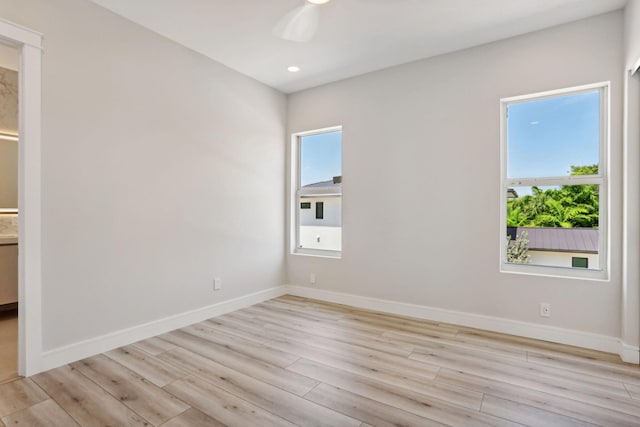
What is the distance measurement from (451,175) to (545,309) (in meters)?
1.48

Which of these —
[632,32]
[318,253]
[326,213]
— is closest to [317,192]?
[326,213]

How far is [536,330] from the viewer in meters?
2.95

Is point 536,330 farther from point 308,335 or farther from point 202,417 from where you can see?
point 202,417

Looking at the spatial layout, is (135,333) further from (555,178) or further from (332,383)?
(555,178)

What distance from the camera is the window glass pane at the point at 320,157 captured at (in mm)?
4316

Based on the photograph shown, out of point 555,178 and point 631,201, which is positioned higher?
point 555,178

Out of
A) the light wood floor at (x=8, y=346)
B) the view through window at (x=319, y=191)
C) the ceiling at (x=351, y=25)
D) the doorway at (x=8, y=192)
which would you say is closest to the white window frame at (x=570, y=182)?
the ceiling at (x=351, y=25)

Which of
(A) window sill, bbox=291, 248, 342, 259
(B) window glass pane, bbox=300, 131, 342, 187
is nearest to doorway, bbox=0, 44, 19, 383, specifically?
(A) window sill, bbox=291, 248, 342, 259

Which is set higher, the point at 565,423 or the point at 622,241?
the point at 622,241

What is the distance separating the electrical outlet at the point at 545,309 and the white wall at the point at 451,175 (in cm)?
4

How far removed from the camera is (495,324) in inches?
124

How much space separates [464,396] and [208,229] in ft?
9.03

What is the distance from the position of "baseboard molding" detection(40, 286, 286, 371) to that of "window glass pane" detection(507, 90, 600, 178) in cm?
323

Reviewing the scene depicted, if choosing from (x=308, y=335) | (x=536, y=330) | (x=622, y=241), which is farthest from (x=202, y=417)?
(x=622, y=241)
